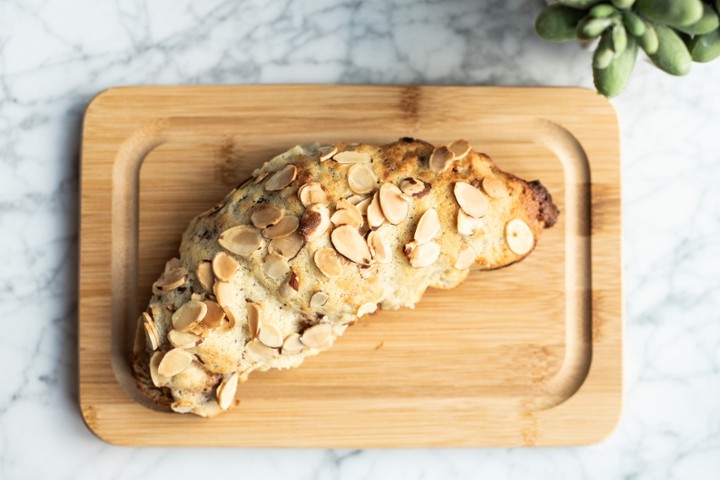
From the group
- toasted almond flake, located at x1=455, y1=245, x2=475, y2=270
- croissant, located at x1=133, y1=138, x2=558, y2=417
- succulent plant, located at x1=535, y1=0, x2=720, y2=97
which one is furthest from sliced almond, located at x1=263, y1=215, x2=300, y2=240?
succulent plant, located at x1=535, y1=0, x2=720, y2=97

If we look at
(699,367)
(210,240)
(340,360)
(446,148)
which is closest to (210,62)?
(210,240)

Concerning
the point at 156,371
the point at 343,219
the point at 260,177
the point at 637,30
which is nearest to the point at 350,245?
the point at 343,219

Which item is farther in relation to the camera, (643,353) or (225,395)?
(643,353)

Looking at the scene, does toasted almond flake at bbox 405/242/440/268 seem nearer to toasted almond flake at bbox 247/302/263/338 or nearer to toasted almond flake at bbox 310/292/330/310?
toasted almond flake at bbox 310/292/330/310

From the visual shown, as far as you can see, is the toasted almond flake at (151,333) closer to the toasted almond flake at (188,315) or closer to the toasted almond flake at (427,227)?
the toasted almond flake at (188,315)

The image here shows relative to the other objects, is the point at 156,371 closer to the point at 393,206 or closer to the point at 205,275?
the point at 205,275

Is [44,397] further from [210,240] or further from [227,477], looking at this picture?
[210,240]

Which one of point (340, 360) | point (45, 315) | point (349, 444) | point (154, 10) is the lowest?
point (349, 444)
